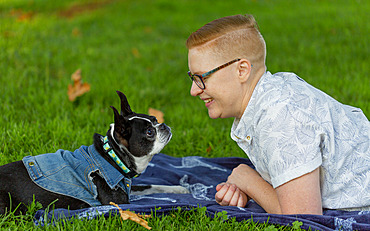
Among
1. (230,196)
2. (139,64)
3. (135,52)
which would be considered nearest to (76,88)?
(139,64)

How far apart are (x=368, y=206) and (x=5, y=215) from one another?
256 cm

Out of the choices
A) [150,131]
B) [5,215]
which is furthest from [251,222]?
[5,215]

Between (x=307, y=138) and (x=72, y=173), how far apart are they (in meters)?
1.70

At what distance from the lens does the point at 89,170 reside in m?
3.01

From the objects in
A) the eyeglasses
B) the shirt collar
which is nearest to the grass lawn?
the shirt collar

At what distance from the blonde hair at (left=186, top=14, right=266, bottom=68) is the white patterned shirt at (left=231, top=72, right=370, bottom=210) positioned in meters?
0.22

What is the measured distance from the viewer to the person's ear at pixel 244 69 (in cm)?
287

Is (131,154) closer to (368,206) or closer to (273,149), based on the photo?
(273,149)

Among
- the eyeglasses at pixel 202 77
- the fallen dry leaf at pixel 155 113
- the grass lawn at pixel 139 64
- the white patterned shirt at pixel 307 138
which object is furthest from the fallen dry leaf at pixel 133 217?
the fallen dry leaf at pixel 155 113

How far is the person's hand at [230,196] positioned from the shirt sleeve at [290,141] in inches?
22.3

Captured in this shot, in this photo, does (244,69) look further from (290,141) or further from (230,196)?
(230,196)

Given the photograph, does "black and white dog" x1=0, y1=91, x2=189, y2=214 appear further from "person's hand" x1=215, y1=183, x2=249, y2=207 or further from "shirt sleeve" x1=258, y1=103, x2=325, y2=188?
"shirt sleeve" x1=258, y1=103, x2=325, y2=188

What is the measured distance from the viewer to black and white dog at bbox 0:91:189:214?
290cm

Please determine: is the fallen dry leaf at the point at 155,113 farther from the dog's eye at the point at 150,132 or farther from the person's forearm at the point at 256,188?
the person's forearm at the point at 256,188
